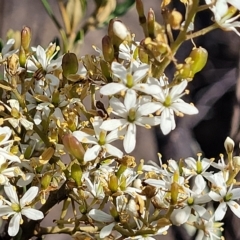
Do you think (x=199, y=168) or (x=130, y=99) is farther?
(x=199, y=168)

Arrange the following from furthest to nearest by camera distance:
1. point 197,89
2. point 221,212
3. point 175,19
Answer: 1. point 197,89
2. point 221,212
3. point 175,19

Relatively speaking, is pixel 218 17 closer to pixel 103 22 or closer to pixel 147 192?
pixel 147 192

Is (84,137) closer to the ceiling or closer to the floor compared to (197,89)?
closer to the ceiling

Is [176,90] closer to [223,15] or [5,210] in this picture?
[223,15]

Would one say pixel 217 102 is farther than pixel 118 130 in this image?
Yes

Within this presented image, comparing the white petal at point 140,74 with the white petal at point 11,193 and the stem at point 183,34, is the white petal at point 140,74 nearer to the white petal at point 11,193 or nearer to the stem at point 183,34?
the stem at point 183,34

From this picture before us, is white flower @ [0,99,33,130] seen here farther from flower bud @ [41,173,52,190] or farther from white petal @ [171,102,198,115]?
white petal @ [171,102,198,115]

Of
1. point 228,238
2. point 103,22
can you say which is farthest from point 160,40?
point 228,238

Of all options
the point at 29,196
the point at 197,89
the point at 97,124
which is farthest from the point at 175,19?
the point at 197,89
